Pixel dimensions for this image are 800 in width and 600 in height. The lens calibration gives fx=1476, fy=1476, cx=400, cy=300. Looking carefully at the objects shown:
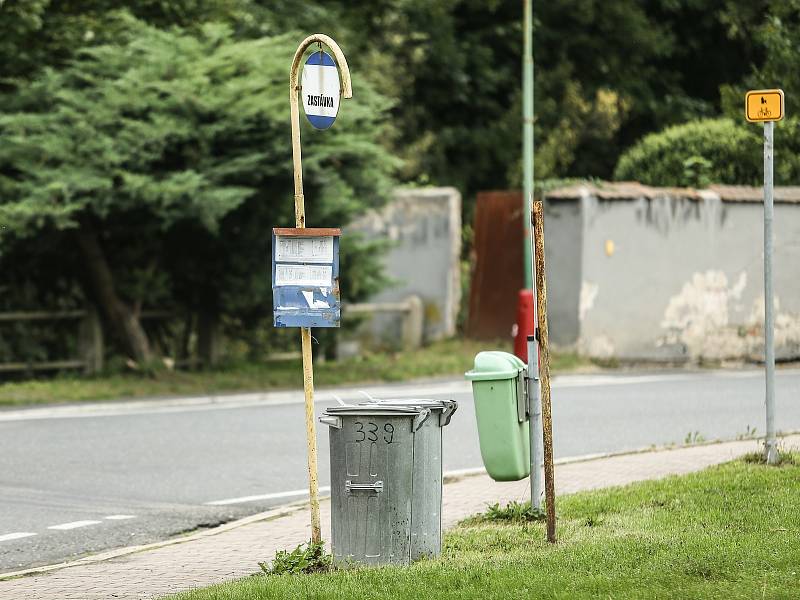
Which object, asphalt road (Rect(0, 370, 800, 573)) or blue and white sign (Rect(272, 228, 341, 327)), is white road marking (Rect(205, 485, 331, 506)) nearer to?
asphalt road (Rect(0, 370, 800, 573))

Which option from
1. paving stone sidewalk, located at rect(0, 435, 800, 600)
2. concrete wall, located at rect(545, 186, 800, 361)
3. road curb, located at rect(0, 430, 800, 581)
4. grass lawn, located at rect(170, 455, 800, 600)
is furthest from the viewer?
concrete wall, located at rect(545, 186, 800, 361)

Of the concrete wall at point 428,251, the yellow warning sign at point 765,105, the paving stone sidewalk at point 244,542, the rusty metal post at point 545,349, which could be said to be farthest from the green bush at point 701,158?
the rusty metal post at point 545,349

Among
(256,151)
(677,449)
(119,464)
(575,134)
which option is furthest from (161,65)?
(575,134)

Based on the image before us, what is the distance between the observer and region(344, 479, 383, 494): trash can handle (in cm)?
736

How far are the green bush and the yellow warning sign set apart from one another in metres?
13.4

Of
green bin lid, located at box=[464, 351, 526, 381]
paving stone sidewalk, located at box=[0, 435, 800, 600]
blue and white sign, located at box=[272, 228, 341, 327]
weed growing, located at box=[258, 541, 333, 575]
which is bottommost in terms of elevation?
paving stone sidewalk, located at box=[0, 435, 800, 600]

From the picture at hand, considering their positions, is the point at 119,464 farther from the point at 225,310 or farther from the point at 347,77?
the point at 225,310

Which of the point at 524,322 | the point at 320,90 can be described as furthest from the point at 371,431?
the point at 524,322

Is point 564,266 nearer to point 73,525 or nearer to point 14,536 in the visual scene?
point 73,525

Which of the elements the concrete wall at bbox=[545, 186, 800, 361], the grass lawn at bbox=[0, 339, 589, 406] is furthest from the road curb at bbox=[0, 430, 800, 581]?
the concrete wall at bbox=[545, 186, 800, 361]

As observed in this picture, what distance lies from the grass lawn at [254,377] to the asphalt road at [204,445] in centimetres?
73

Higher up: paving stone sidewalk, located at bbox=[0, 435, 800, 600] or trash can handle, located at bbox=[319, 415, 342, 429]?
trash can handle, located at bbox=[319, 415, 342, 429]

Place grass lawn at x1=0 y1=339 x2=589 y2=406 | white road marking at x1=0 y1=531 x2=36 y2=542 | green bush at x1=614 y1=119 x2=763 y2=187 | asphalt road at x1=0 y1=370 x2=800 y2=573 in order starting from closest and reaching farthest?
white road marking at x1=0 y1=531 x2=36 y2=542, asphalt road at x1=0 y1=370 x2=800 y2=573, grass lawn at x1=0 y1=339 x2=589 y2=406, green bush at x1=614 y1=119 x2=763 y2=187

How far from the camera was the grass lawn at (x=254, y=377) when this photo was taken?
55.7 ft
